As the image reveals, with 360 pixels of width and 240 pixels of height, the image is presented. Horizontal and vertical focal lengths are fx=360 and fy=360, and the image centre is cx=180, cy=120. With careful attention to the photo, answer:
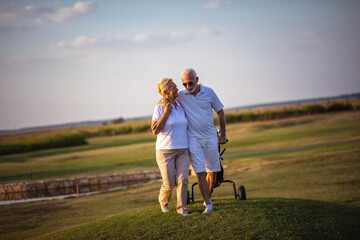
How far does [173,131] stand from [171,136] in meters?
0.09

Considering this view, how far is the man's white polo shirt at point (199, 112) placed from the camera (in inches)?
233

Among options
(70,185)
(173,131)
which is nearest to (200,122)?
(173,131)

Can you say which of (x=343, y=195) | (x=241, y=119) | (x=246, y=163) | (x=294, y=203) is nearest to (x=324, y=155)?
(x=246, y=163)

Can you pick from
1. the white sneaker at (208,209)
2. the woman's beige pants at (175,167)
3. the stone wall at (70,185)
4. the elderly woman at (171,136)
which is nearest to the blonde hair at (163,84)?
the elderly woman at (171,136)

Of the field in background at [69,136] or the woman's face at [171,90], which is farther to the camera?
the field in background at [69,136]

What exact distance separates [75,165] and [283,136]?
16.5m

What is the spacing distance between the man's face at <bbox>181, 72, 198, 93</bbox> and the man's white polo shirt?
107mm

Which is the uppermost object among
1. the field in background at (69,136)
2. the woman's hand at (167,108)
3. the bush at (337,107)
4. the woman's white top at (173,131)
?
the woman's hand at (167,108)

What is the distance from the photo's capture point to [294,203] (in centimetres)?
680

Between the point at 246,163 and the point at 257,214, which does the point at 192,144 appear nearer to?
the point at 257,214

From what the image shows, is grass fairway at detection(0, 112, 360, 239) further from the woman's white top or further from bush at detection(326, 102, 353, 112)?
bush at detection(326, 102, 353, 112)

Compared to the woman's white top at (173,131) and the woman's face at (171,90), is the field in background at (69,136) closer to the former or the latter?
the woman's white top at (173,131)

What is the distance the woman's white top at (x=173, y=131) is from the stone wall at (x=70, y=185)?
34.4 feet

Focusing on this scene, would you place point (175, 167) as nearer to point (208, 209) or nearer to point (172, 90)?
point (208, 209)
